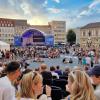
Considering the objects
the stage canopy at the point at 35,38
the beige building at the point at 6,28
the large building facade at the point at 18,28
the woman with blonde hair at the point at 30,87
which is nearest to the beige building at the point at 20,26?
the large building facade at the point at 18,28

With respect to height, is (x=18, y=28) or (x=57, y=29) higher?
(x=18, y=28)

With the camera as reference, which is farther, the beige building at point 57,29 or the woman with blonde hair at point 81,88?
the beige building at point 57,29

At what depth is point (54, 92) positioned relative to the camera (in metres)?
8.86

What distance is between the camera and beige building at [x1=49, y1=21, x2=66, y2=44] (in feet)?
611

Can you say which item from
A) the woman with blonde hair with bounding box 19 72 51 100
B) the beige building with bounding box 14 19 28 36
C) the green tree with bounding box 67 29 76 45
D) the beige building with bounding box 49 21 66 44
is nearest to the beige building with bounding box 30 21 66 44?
the beige building with bounding box 49 21 66 44

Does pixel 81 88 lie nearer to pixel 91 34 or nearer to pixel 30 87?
pixel 30 87

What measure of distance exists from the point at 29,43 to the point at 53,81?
63.4m

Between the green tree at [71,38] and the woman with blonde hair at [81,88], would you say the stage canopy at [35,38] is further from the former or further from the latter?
the green tree at [71,38]

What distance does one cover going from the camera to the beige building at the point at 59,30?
186125 millimetres

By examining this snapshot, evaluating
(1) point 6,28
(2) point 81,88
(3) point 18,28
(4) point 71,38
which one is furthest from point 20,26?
(2) point 81,88

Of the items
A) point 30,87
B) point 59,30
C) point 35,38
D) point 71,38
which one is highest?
point 59,30

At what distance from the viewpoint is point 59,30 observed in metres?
188

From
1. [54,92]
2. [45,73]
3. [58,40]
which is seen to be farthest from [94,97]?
[58,40]

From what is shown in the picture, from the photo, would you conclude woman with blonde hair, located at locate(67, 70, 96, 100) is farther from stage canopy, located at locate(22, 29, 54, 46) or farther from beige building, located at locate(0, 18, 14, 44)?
beige building, located at locate(0, 18, 14, 44)
